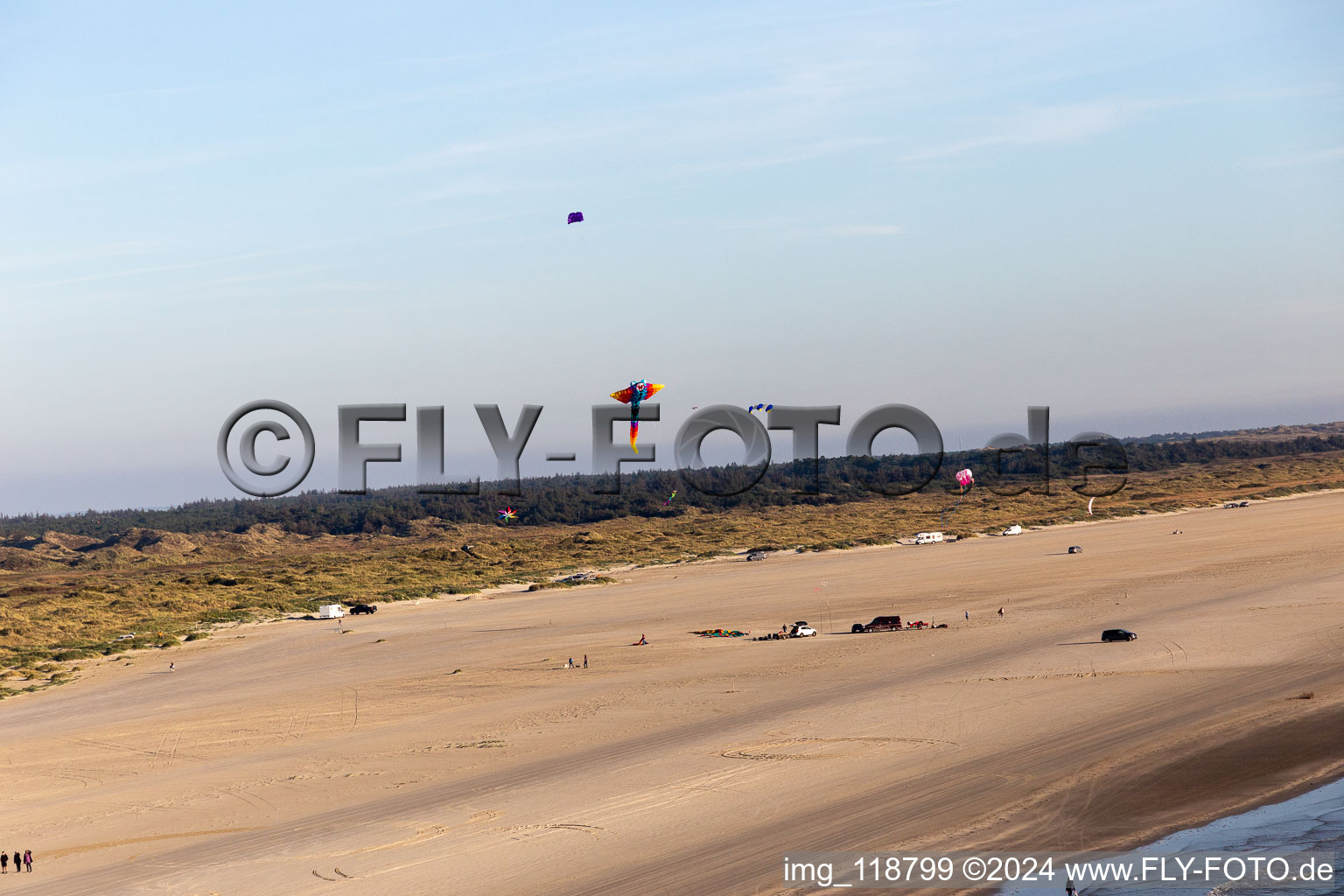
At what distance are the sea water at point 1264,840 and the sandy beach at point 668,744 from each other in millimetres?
351

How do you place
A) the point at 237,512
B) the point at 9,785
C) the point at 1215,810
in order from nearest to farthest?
the point at 1215,810 → the point at 9,785 → the point at 237,512

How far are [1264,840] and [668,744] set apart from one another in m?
8.43

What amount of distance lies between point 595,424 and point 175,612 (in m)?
17.1

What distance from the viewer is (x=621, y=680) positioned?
22531 millimetres

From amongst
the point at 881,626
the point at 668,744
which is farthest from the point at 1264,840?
the point at 881,626

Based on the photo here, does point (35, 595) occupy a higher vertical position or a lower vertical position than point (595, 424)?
lower

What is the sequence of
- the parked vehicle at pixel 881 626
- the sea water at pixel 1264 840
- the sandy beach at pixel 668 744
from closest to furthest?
the sea water at pixel 1264 840 → the sandy beach at pixel 668 744 → the parked vehicle at pixel 881 626

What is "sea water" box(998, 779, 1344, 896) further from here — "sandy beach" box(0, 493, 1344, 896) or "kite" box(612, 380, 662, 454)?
"kite" box(612, 380, 662, 454)

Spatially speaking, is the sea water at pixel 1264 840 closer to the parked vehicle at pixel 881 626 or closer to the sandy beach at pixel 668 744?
the sandy beach at pixel 668 744

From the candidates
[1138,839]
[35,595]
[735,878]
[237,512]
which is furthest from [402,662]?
[237,512]

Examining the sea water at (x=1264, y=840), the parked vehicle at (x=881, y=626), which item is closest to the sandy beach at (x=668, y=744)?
the sea water at (x=1264, y=840)

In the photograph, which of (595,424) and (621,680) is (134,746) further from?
(595,424)

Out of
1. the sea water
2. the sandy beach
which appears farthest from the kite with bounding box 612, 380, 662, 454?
the sea water

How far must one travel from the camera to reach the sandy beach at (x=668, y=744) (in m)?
12.7
